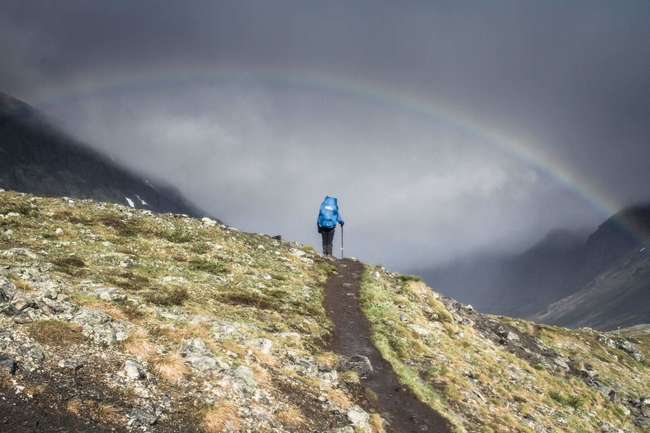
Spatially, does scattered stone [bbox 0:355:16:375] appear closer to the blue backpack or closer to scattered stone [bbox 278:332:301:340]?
scattered stone [bbox 278:332:301:340]

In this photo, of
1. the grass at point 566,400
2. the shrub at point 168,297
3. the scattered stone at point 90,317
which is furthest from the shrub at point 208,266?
the grass at point 566,400

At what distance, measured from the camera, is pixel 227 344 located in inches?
603

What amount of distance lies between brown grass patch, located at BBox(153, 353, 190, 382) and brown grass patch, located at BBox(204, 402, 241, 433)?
5.50 ft

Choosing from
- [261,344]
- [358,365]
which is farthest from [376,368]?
[261,344]

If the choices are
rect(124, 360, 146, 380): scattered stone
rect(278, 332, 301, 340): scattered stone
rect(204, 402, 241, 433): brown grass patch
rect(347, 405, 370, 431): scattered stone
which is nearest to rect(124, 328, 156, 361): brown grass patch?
rect(124, 360, 146, 380): scattered stone

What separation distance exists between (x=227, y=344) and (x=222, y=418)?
423 cm

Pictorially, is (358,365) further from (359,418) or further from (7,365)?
(7,365)

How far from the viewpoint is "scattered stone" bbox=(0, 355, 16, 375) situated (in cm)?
1001

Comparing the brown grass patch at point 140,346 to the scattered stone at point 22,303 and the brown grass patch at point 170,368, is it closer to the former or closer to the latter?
the brown grass patch at point 170,368

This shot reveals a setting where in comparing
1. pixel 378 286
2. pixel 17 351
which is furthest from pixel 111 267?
pixel 378 286

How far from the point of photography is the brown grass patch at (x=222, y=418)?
1088 cm

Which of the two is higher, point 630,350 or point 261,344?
point 630,350

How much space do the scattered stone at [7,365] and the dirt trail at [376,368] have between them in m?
10.9

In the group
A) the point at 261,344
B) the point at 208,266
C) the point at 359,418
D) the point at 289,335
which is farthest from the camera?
the point at 208,266
